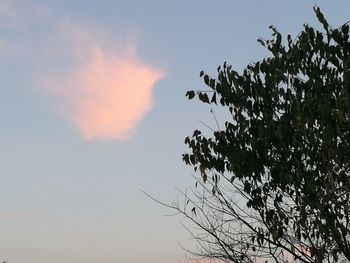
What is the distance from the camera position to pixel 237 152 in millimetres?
8250

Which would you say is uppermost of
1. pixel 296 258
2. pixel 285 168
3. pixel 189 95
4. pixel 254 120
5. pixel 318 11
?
pixel 318 11

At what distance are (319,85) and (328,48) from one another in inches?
22.1

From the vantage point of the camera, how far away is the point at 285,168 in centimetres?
814

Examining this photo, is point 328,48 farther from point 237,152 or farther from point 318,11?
point 237,152

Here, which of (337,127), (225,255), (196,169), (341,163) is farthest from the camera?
(225,255)

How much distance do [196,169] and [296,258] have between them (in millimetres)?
2257

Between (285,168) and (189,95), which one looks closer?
(285,168)

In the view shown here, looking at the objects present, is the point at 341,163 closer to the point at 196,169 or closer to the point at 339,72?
the point at 339,72

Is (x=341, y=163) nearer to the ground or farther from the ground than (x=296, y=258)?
farther from the ground

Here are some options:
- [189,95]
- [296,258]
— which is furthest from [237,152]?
[296,258]

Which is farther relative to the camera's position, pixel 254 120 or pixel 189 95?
pixel 189 95

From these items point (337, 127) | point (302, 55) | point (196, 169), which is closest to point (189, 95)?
point (196, 169)

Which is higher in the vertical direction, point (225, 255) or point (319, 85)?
point (319, 85)

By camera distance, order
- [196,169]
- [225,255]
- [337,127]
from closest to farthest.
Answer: [337,127] → [196,169] → [225,255]
